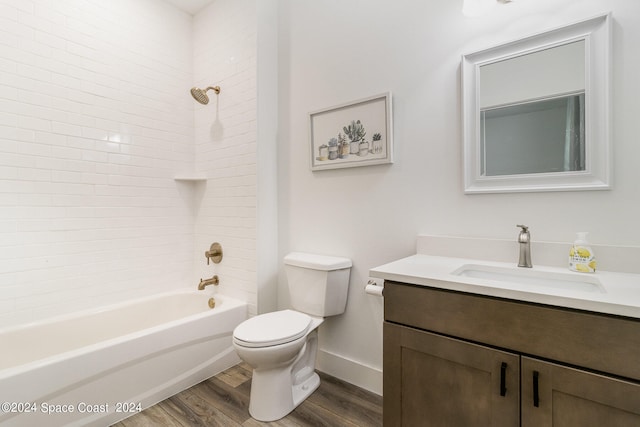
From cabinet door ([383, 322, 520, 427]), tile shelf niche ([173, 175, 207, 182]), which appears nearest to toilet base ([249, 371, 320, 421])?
cabinet door ([383, 322, 520, 427])

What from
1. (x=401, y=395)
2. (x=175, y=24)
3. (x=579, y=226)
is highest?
(x=175, y=24)

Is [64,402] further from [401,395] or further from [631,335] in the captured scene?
[631,335]

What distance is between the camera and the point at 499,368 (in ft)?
3.13

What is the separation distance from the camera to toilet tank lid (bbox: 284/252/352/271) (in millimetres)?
1807

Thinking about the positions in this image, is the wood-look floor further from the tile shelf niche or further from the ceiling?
the ceiling

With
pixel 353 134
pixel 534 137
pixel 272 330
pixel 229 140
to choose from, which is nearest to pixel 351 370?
pixel 272 330

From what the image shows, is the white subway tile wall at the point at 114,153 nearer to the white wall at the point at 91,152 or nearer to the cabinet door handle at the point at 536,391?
the white wall at the point at 91,152

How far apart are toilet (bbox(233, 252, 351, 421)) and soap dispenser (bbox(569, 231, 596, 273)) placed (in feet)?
3.53

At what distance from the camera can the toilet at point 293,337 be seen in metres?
1.52

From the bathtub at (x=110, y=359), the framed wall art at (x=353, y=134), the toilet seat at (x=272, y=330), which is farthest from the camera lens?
the framed wall art at (x=353, y=134)

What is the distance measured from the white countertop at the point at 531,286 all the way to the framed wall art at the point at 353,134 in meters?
0.70

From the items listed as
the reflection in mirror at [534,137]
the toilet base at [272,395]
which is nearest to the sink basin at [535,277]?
the reflection in mirror at [534,137]

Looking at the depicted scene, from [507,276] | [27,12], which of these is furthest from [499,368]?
[27,12]

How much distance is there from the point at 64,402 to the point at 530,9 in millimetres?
2763
